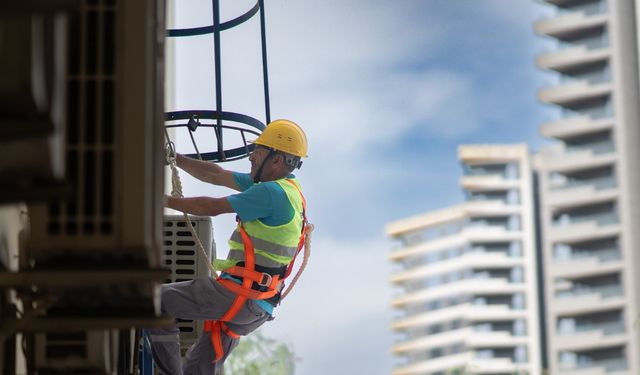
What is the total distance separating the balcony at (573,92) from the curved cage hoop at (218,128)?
6470cm

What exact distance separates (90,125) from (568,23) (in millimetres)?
70833

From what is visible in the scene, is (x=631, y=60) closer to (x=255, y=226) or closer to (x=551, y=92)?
(x=551, y=92)

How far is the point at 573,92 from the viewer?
70000mm

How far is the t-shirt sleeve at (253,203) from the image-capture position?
5.18 meters

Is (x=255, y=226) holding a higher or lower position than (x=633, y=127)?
lower

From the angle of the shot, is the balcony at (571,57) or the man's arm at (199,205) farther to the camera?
the balcony at (571,57)

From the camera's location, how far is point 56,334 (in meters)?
3.28

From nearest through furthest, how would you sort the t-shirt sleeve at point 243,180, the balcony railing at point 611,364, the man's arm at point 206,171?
the man's arm at point 206,171
the t-shirt sleeve at point 243,180
the balcony railing at point 611,364

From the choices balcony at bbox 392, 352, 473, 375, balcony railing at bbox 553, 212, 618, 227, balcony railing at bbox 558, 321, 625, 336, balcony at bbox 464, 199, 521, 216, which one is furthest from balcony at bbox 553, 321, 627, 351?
balcony at bbox 464, 199, 521, 216

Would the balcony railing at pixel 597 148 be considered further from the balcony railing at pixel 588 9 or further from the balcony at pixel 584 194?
the balcony railing at pixel 588 9

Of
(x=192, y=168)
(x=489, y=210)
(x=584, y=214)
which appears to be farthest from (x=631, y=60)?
(x=192, y=168)

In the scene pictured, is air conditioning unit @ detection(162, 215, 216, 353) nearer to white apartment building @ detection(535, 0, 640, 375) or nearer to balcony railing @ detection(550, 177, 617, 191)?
white apartment building @ detection(535, 0, 640, 375)

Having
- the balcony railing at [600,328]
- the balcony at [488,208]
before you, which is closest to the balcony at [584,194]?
the balcony railing at [600,328]

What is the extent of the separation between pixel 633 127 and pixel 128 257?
221 ft
